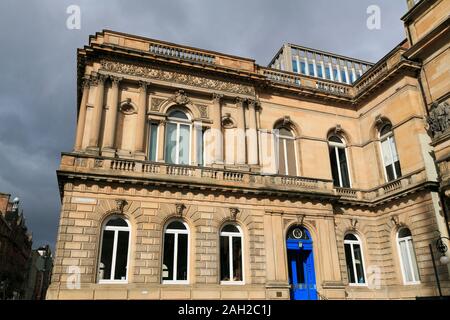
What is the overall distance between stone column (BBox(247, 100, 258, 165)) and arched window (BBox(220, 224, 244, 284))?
4.11m

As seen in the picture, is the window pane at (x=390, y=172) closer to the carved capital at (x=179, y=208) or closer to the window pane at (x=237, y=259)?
the window pane at (x=237, y=259)

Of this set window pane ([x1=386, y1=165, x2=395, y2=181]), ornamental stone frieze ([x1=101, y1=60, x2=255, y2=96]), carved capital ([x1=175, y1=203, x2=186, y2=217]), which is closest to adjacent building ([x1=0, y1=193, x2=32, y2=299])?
ornamental stone frieze ([x1=101, y1=60, x2=255, y2=96])

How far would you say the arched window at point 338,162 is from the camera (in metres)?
21.8

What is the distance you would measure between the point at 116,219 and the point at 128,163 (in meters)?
2.48

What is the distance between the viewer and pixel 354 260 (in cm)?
1936

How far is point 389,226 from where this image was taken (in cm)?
1942

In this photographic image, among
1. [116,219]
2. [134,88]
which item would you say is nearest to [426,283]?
[116,219]

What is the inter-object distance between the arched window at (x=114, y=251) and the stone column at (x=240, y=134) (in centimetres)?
681

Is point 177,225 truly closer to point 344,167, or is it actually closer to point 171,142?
point 171,142

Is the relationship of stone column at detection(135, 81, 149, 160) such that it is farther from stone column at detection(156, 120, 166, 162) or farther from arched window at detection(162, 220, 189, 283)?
arched window at detection(162, 220, 189, 283)

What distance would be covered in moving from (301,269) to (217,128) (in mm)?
8314

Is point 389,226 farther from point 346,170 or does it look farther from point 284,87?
point 284,87

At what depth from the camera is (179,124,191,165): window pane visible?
62.1 feet

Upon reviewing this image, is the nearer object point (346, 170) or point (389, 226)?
point (389, 226)
